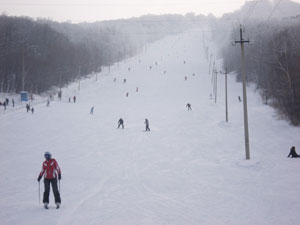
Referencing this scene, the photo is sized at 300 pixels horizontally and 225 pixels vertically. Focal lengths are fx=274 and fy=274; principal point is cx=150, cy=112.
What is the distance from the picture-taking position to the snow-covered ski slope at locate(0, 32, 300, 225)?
313 inches

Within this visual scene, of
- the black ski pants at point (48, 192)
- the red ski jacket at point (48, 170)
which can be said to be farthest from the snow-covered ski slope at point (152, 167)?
the red ski jacket at point (48, 170)

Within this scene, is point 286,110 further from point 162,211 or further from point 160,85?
point 160,85

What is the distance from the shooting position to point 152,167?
48.9 ft

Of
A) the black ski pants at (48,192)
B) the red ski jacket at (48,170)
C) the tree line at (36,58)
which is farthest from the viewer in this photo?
the tree line at (36,58)

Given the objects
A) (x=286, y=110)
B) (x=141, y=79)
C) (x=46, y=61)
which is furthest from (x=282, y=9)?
(x=286, y=110)

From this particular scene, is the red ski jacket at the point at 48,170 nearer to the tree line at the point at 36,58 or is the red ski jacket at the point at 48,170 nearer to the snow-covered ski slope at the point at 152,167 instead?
the snow-covered ski slope at the point at 152,167

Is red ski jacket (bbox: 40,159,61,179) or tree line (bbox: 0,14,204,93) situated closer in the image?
red ski jacket (bbox: 40,159,61,179)

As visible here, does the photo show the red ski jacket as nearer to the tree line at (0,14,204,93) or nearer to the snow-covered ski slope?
the snow-covered ski slope

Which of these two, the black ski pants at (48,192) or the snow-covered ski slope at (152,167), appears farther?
the black ski pants at (48,192)

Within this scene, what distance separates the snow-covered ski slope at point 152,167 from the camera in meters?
7.95

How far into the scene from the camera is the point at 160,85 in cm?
6569

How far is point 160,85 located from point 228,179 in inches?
2150

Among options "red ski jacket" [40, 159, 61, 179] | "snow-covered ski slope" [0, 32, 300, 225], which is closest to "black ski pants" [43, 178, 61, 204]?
"red ski jacket" [40, 159, 61, 179]

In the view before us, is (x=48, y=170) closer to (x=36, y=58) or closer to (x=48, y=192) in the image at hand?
(x=48, y=192)
